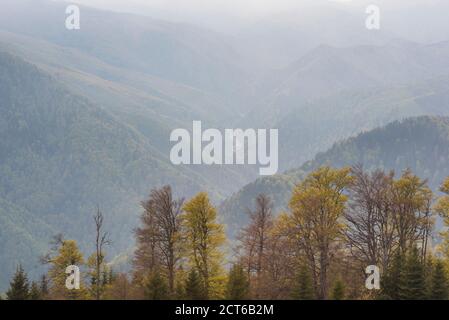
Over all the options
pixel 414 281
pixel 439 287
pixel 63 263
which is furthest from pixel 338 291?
pixel 63 263

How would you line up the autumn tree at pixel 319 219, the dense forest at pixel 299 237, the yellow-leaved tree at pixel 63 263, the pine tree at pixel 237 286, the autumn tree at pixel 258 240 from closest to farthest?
the pine tree at pixel 237 286, the dense forest at pixel 299 237, the autumn tree at pixel 319 219, the autumn tree at pixel 258 240, the yellow-leaved tree at pixel 63 263

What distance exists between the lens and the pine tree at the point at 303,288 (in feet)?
189

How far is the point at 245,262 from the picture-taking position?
68375 mm

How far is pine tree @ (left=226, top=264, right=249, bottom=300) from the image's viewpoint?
183 ft

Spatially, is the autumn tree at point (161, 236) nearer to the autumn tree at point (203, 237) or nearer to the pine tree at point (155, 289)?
the autumn tree at point (203, 237)

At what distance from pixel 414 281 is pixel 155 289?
2122cm

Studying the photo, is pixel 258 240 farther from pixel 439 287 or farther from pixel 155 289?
pixel 439 287

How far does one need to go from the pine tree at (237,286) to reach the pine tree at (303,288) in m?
4.18

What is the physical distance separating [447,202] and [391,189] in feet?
19.3

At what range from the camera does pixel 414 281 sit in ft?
188

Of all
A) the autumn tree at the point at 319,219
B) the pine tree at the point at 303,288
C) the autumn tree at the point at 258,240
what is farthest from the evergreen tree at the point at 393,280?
the autumn tree at the point at 258,240

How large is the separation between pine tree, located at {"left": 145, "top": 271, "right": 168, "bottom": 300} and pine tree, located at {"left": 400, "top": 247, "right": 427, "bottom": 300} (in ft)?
64.6

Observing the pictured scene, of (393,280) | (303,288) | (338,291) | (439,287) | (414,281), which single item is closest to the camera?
(338,291)
